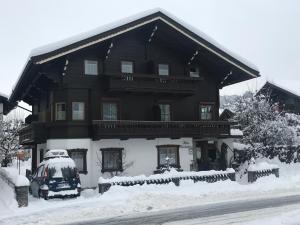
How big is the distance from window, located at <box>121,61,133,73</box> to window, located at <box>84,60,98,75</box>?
193 cm

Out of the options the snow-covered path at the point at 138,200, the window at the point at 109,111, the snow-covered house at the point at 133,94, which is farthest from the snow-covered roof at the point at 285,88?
Result: the window at the point at 109,111

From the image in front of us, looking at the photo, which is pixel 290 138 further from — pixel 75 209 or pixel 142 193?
pixel 75 209

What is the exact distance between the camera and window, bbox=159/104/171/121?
1158 inches

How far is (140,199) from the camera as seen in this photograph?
19.0 meters

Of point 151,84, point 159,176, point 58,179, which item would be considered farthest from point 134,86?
point 58,179

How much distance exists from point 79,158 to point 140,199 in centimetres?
837

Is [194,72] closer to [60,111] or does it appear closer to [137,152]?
[137,152]

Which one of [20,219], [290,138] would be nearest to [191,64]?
[290,138]

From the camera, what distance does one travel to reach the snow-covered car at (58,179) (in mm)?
19219

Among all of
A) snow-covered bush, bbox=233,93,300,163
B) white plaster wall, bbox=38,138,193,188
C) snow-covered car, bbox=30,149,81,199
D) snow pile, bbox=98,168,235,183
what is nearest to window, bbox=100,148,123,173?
white plaster wall, bbox=38,138,193,188

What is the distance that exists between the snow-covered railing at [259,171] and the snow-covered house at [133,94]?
4887 mm

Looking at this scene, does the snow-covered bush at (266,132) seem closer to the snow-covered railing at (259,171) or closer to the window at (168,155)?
the snow-covered railing at (259,171)

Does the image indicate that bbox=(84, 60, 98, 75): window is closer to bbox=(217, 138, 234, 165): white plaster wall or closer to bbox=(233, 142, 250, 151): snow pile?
bbox=(217, 138, 234, 165): white plaster wall

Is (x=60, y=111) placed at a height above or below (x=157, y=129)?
above
